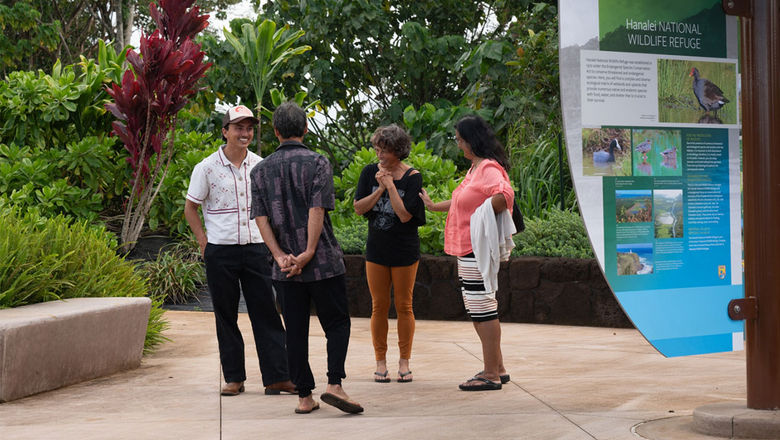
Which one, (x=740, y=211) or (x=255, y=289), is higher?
(x=740, y=211)

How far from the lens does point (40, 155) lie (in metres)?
12.2

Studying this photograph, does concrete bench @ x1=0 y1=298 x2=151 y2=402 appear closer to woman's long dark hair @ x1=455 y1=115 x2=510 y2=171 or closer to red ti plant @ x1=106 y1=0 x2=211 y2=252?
woman's long dark hair @ x1=455 y1=115 x2=510 y2=171

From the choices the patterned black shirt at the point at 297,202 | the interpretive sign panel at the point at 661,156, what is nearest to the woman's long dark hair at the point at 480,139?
the patterned black shirt at the point at 297,202

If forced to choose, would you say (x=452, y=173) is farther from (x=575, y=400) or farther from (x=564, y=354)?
(x=575, y=400)

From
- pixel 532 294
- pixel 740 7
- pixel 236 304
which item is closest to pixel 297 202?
pixel 236 304

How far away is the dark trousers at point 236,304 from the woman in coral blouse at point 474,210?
48.5 inches

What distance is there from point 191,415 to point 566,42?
117 inches

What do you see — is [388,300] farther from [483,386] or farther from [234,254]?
[234,254]

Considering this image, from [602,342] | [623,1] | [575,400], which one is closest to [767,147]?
[623,1]

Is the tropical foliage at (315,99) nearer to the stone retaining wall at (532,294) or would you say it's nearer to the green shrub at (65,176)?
Answer: the green shrub at (65,176)

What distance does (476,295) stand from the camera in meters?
6.07

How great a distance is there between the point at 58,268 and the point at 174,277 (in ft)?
12.6

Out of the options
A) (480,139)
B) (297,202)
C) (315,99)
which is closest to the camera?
(297,202)

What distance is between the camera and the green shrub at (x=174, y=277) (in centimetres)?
1084
